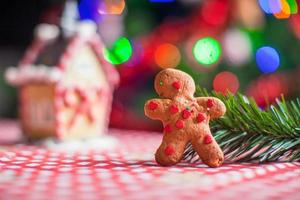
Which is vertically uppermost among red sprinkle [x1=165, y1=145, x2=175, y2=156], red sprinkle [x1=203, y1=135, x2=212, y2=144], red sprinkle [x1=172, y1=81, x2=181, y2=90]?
red sprinkle [x1=172, y1=81, x2=181, y2=90]

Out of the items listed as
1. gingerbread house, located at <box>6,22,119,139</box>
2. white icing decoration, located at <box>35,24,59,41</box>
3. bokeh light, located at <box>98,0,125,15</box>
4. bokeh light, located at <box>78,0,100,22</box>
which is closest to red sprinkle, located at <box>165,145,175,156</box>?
gingerbread house, located at <box>6,22,119,139</box>

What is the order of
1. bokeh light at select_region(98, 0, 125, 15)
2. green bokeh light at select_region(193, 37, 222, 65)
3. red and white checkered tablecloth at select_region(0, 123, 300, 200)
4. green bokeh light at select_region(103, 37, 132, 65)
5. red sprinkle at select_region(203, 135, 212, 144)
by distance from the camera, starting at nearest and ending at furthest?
red and white checkered tablecloth at select_region(0, 123, 300, 200)
red sprinkle at select_region(203, 135, 212, 144)
green bokeh light at select_region(193, 37, 222, 65)
green bokeh light at select_region(103, 37, 132, 65)
bokeh light at select_region(98, 0, 125, 15)

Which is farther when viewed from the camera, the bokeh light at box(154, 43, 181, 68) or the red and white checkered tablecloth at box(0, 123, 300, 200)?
the bokeh light at box(154, 43, 181, 68)

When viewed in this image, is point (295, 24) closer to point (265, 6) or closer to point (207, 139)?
point (265, 6)

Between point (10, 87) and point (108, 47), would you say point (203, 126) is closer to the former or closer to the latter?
point (108, 47)

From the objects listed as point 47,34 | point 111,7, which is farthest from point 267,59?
point 47,34

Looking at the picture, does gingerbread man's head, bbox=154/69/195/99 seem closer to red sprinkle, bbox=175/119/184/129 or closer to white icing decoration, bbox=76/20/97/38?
red sprinkle, bbox=175/119/184/129

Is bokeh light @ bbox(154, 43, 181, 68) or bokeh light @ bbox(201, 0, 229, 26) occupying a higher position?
bokeh light @ bbox(201, 0, 229, 26)

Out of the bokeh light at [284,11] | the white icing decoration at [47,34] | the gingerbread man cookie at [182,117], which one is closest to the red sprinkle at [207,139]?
the gingerbread man cookie at [182,117]

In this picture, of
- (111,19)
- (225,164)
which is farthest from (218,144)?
(111,19)
